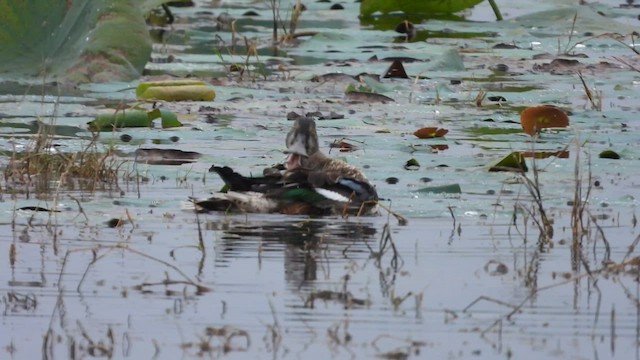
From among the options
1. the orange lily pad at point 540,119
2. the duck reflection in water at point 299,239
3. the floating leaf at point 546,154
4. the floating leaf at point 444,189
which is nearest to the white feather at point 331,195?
the duck reflection in water at point 299,239

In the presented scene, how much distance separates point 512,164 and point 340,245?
1.82m

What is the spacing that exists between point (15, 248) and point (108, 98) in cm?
517

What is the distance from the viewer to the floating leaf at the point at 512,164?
891 cm

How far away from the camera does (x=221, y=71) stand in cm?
1407

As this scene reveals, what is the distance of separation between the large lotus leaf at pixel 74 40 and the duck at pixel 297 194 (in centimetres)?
466

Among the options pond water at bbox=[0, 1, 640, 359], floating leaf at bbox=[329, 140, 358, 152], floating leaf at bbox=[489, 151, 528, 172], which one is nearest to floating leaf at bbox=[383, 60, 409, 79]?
pond water at bbox=[0, 1, 640, 359]

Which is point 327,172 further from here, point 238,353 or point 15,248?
point 238,353

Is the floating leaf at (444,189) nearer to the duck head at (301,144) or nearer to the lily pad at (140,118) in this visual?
the duck head at (301,144)

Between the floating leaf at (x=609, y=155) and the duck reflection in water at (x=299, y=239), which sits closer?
the duck reflection in water at (x=299, y=239)

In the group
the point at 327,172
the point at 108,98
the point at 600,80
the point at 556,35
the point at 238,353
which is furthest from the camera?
the point at 556,35

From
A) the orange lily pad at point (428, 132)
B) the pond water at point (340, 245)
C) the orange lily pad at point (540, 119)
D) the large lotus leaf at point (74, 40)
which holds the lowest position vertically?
the pond water at point (340, 245)

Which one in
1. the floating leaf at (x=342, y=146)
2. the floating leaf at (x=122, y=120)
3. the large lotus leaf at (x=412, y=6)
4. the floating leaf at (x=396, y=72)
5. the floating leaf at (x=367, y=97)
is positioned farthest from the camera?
the large lotus leaf at (x=412, y=6)

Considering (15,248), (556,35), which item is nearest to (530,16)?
(556,35)

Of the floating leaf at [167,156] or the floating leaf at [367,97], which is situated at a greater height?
the floating leaf at [367,97]
